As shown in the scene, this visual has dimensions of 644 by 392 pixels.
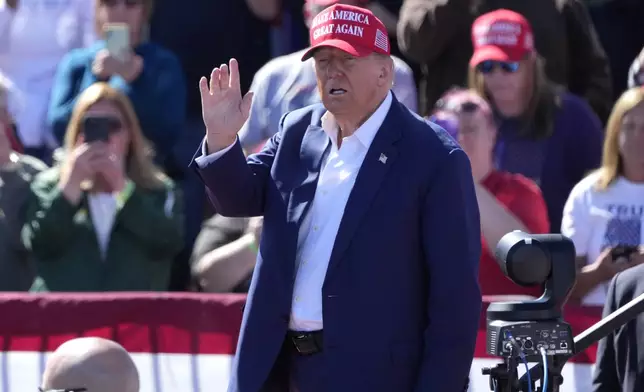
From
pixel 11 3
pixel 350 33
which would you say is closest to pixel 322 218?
pixel 350 33

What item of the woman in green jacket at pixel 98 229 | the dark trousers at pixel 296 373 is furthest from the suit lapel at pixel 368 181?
the woman in green jacket at pixel 98 229

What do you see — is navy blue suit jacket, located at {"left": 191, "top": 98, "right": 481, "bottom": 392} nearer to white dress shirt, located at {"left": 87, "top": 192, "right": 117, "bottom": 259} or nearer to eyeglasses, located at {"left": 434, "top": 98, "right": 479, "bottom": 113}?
eyeglasses, located at {"left": 434, "top": 98, "right": 479, "bottom": 113}

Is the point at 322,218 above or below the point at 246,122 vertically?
below

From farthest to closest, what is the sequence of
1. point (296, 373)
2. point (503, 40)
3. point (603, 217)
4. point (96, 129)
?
point (503, 40), point (96, 129), point (603, 217), point (296, 373)

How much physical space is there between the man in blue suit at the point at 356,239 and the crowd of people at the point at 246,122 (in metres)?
1.94

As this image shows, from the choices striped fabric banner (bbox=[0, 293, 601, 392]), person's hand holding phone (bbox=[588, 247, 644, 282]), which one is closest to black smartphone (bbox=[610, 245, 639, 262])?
person's hand holding phone (bbox=[588, 247, 644, 282])

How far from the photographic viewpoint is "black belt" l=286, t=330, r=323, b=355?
12.4 ft

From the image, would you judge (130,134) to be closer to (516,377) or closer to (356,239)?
(356,239)

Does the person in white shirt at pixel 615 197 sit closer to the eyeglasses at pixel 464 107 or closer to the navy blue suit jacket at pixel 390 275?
the eyeglasses at pixel 464 107

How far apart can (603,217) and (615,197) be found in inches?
4.5

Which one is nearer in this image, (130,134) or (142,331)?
(142,331)

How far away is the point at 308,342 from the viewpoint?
378 centimetres

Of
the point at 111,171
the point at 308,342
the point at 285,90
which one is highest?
the point at 285,90

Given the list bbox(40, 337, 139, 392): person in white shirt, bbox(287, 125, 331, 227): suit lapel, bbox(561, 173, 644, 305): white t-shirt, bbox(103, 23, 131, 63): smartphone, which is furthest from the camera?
bbox(103, 23, 131, 63): smartphone
